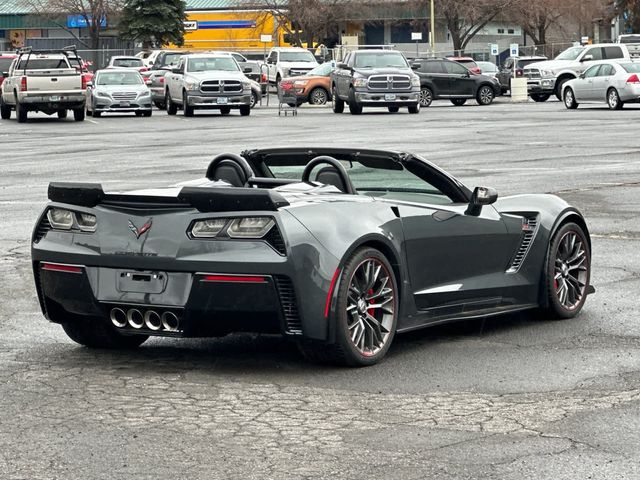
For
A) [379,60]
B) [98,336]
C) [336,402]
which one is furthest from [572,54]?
[336,402]

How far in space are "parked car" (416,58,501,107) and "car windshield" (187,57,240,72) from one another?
8.79 m

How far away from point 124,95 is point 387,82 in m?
8.09

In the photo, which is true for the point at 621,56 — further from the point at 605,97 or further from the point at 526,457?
the point at 526,457

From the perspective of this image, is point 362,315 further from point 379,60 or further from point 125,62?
point 125,62

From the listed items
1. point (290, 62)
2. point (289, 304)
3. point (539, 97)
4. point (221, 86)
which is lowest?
point (539, 97)

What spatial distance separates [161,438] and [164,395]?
90 centimetres

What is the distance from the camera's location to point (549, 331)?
9.07 metres

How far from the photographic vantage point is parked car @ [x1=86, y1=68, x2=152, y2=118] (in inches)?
1754

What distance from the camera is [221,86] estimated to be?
42.9 meters

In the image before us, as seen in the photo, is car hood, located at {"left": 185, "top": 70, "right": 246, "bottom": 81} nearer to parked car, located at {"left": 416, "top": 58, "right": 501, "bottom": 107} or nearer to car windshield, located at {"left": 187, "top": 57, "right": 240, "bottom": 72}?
car windshield, located at {"left": 187, "top": 57, "right": 240, "bottom": 72}

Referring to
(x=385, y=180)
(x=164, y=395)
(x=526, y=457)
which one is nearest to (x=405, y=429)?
(x=526, y=457)

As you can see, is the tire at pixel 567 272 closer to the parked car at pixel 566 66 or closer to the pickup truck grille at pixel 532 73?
the parked car at pixel 566 66

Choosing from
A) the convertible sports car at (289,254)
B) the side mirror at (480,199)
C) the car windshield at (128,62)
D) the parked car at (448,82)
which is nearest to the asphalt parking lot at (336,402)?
the convertible sports car at (289,254)

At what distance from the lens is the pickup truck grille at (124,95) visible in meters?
44.5
